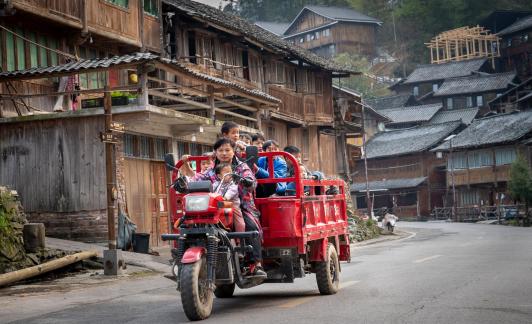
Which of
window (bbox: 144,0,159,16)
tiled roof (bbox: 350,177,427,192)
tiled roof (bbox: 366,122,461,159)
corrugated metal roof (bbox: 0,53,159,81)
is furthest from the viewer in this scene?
tiled roof (bbox: 366,122,461,159)

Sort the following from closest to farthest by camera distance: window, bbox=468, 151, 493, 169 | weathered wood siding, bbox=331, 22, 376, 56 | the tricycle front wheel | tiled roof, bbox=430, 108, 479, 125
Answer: the tricycle front wheel
window, bbox=468, 151, 493, 169
tiled roof, bbox=430, 108, 479, 125
weathered wood siding, bbox=331, 22, 376, 56

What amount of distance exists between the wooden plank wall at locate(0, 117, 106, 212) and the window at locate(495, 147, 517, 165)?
47813mm

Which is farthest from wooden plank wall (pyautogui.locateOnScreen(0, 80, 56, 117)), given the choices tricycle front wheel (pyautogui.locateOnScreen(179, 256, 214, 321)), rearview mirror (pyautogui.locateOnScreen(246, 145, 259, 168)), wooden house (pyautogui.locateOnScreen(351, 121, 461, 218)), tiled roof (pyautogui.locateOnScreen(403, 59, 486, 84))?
tiled roof (pyautogui.locateOnScreen(403, 59, 486, 84))

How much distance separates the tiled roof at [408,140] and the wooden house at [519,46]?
11617mm

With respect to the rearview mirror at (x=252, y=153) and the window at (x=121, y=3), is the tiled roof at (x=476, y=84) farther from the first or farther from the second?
the rearview mirror at (x=252, y=153)

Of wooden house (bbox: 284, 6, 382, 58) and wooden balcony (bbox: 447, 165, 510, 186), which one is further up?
wooden house (bbox: 284, 6, 382, 58)

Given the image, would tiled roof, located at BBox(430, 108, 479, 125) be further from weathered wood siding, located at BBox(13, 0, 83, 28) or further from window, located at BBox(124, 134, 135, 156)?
weathered wood siding, located at BBox(13, 0, 83, 28)

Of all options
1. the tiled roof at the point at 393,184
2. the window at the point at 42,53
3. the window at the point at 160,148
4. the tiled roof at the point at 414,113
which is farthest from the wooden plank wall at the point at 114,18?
the tiled roof at the point at 414,113

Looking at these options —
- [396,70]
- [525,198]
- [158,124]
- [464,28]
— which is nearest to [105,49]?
[158,124]

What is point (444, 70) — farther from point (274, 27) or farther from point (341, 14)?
point (274, 27)

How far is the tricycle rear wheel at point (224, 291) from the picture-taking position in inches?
444

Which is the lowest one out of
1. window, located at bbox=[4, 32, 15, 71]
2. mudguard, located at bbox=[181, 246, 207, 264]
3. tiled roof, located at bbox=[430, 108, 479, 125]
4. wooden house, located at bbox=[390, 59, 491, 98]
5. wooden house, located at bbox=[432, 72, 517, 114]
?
mudguard, located at bbox=[181, 246, 207, 264]

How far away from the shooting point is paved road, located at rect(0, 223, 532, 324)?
28.9 feet

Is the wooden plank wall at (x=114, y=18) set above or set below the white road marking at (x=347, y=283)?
above
